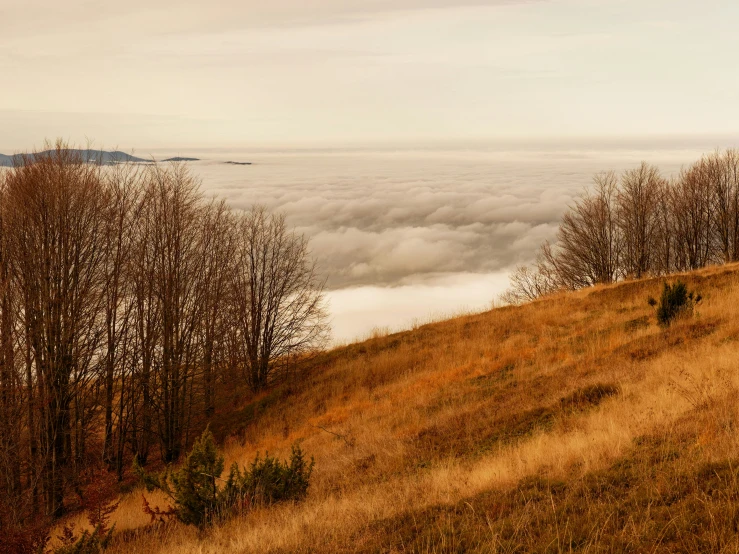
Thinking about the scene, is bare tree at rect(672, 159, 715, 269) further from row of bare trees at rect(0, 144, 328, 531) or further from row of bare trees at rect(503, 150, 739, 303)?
row of bare trees at rect(0, 144, 328, 531)

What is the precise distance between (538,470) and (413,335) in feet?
56.6

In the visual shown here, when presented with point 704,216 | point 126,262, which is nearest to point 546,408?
point 126,262

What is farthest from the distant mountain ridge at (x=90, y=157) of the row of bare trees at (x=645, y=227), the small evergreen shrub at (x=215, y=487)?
the row of bare trees at (x=645, y=227)

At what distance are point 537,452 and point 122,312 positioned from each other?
56.7 ft

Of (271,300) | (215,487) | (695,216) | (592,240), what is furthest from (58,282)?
(695,216)

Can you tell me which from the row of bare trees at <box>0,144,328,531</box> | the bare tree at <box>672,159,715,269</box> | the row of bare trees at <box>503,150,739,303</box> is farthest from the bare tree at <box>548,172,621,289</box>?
the row of bare trees at <box>0,144,328,531</box>

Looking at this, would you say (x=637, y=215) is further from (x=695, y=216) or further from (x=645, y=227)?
(x=695, y=216)

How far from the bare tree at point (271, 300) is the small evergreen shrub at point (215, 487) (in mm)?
17965

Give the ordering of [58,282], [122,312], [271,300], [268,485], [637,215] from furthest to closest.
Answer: [637,215] < [271,300] < [122,312] < [58,282] < [268,485]

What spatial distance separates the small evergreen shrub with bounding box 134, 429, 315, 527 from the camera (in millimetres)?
7113

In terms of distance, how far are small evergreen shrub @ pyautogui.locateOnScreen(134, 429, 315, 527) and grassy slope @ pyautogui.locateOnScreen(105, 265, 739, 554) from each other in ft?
0.91

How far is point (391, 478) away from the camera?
7.62m

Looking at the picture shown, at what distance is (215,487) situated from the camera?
7.34 m

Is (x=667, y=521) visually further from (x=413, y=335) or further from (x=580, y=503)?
(x=413, y=335)
